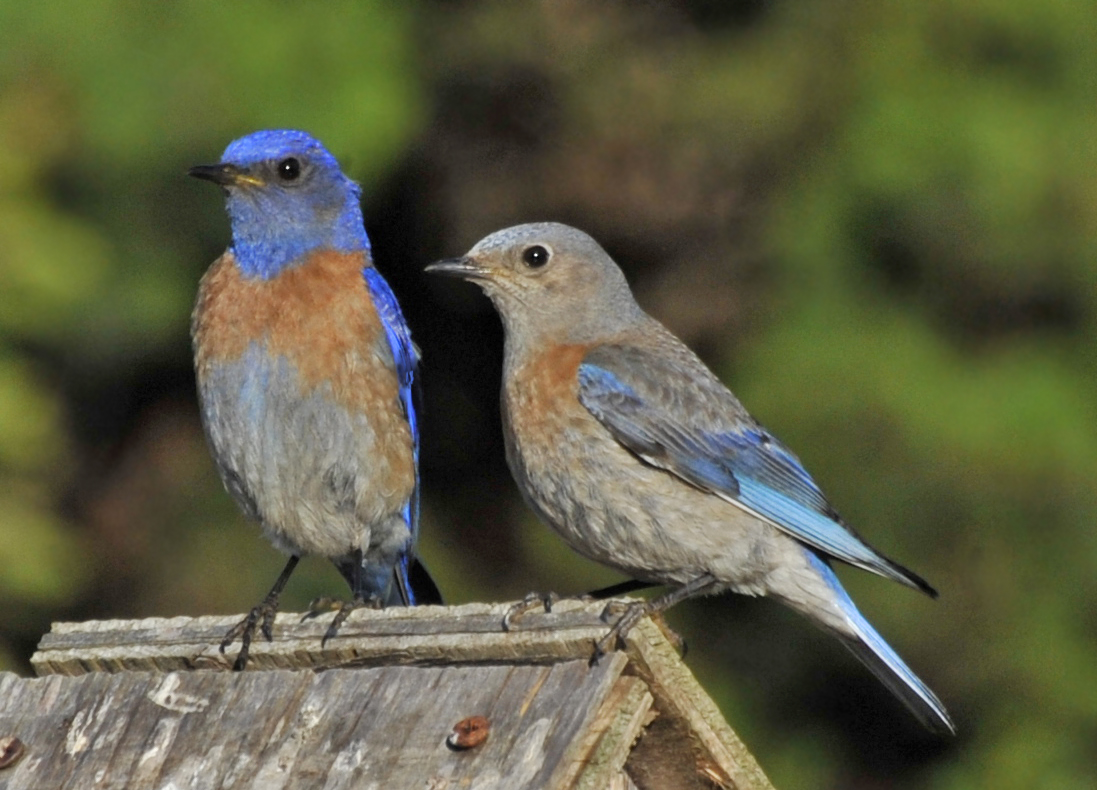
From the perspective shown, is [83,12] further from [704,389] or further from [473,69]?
[704,389]

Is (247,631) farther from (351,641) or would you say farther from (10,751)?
(10,751)

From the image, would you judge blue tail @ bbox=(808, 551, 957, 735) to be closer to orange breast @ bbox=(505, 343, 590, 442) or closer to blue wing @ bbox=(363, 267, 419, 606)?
orange breast @ bbox=(505, 343, 590, 442)

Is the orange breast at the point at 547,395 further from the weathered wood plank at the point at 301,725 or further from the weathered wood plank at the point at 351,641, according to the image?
the weathered wood plank at the point at 301,725

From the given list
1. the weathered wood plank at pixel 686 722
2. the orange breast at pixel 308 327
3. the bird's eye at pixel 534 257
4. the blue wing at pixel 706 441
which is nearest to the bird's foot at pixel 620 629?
the weathered wood plank at pixel 686 722

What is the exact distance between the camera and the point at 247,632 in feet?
12.7

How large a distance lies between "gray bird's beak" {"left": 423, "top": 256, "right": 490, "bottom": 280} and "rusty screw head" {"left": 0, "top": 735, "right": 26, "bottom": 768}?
5.87 ft

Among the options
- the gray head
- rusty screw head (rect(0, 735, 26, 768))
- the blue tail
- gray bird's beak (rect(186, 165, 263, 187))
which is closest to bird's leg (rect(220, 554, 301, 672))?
rusty screw head (rect(0, 735, 26, 768))

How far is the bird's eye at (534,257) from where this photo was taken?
17.7 ft

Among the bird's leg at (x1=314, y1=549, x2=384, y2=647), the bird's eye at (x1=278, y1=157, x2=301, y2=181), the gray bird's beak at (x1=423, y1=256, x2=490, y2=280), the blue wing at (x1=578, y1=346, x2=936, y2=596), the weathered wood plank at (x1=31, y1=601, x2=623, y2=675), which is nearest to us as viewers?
the weathered wood plank at (x1=31, y1=601, x2=623, y2=675)

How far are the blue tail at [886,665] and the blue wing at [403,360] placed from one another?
1.22 m

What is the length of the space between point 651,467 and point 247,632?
1407 mm

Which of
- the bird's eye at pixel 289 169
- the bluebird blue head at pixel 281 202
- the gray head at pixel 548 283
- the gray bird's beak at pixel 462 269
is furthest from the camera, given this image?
the bird's eye at pixel 289 169

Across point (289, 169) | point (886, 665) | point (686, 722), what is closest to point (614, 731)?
point (686, 722)

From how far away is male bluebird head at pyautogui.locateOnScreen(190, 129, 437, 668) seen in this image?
521cm
